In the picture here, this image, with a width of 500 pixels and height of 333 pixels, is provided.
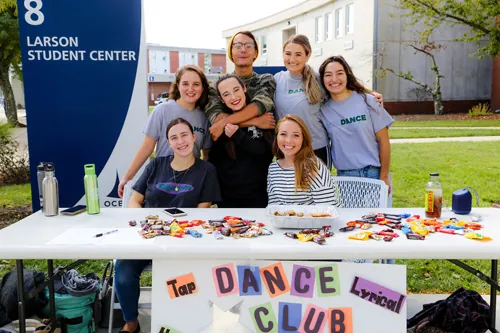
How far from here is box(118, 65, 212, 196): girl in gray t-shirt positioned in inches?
116

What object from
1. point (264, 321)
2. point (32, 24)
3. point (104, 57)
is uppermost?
point (32, 24)

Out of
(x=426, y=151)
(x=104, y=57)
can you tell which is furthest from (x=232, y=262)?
(x=426, y=151)

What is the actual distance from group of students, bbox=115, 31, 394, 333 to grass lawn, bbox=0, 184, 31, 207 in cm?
365

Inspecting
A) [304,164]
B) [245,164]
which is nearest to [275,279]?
[304,164]

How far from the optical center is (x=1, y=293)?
107 inches

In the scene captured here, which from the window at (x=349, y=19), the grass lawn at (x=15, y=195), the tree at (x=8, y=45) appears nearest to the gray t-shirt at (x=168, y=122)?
the grass lawn at (x=15, y=195)

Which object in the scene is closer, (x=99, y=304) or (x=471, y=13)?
(x=99, y=304)

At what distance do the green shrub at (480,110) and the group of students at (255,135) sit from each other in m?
14.9

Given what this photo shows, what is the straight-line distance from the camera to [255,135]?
289 centimetres

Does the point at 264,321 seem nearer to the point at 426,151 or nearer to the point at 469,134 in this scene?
the point at 426,151

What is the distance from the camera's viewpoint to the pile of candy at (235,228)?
2.13m

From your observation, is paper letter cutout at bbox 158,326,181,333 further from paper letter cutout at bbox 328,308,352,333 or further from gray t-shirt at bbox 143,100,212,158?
gray t-shirt at bbox 143,100,212,158

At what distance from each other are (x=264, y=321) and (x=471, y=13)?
14715 millimetres

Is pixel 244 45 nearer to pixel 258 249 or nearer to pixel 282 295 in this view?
pixel 258 249
